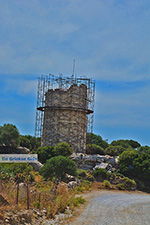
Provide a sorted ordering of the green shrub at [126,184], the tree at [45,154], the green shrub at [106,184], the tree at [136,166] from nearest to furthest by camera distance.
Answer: the green shrub at [106,184] < the green shrub at [126,184] < the tree at [136,166] < the tree at [45,154]

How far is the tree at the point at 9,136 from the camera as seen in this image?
173 feet

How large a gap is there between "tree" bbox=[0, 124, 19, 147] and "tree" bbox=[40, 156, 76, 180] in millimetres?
21075

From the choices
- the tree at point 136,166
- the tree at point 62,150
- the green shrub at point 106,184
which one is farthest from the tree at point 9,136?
the green shrub at point 106,184

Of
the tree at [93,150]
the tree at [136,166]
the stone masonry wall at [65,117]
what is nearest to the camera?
the tree at [136,166]

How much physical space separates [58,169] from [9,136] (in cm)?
2249

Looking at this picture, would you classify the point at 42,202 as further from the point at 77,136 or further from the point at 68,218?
the point at 77,136

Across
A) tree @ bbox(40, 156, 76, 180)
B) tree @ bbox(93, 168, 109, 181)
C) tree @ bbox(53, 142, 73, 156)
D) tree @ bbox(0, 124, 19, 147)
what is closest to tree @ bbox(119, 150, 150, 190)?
tree @ bbox(93, 168, 109, 181)

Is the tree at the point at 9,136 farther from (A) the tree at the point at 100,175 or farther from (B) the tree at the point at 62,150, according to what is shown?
(A) the tree at the point at 100,175

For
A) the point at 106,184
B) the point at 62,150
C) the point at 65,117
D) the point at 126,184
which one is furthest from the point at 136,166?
the point at 65,117

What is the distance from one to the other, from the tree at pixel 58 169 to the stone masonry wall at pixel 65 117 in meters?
17.6

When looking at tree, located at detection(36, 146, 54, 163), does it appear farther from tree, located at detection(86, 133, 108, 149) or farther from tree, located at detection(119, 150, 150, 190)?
tree, located at detection(86, 133, 108, 149)

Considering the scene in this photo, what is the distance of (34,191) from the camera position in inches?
643

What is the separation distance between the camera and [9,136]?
53.0 metres

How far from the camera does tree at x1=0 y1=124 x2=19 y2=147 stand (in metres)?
52.9
